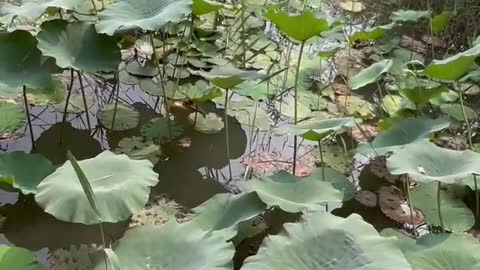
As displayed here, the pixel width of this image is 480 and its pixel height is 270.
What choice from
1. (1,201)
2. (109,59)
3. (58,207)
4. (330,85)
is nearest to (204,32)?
(330,85)

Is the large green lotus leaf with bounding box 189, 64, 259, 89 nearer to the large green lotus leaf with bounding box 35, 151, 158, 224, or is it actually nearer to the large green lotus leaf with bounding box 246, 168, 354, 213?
the large green lotus leaf with bounding box 246, 168, 354, 213

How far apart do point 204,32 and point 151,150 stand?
65 cm

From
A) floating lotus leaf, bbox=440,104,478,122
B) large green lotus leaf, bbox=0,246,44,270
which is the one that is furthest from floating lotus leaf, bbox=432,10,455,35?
large green lotus leaf, bbox=0,246,44,270

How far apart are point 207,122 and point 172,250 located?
A: 81 centimetres

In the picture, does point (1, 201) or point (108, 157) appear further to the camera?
point (1, 201)

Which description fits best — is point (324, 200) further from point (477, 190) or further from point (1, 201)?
point (1, 201)

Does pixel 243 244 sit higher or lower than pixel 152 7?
lower

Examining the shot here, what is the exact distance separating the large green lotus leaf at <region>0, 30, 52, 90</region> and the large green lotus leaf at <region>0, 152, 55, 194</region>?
0.22 m

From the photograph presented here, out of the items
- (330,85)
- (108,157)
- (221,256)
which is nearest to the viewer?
(221,256)

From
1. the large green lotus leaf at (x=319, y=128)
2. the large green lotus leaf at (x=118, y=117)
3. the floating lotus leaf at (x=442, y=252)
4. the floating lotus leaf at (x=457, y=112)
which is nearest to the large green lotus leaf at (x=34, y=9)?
the large green lotus leaf at (x=118, y=117)

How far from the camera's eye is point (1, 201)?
1.71m

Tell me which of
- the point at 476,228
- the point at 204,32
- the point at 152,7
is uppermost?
the point at 152,7

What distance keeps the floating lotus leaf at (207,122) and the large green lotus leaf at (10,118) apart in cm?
46

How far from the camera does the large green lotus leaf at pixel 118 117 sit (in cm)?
205
